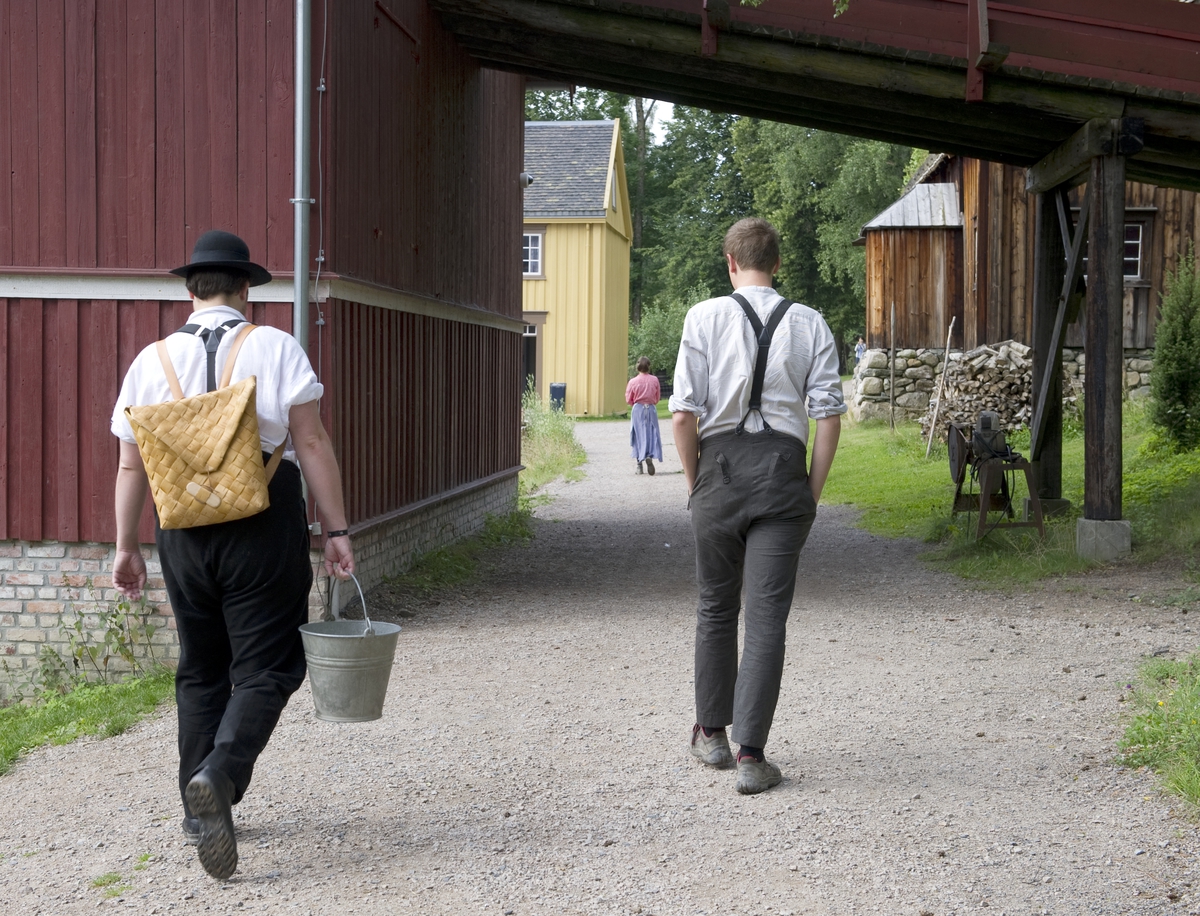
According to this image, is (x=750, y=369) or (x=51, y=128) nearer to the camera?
(x=750, y=369)

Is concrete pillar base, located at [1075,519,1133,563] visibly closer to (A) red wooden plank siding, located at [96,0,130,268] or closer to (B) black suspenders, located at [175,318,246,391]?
(A) red wooden plank siding, located at [96,0,130,268]

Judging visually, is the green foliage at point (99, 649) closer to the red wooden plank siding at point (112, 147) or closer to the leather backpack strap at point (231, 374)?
the red wooden plank siding at point (112, 147)

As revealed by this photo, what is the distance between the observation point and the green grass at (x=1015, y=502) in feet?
31.8

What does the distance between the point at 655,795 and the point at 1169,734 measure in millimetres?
2116

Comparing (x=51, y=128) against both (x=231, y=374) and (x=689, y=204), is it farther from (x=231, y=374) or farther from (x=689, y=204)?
(x=689, y=204)

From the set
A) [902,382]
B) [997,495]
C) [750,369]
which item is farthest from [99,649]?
[902,382]

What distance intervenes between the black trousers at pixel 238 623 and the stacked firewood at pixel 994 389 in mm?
17295

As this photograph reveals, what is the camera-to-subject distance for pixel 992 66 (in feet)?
29.5

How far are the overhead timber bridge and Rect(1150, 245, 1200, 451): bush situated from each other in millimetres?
4991

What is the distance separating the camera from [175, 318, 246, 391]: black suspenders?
3.87 meters

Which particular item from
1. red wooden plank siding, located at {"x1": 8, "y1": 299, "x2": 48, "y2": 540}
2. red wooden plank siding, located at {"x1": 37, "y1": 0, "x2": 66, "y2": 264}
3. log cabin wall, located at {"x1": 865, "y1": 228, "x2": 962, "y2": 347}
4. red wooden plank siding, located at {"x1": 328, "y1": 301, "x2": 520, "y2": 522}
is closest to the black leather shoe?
red wooden plank siding, located at {"x1": 328, "y1": 301, "x2": 520, "y2": 522}

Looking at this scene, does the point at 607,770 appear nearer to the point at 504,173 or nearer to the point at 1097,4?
the point at 1097,4

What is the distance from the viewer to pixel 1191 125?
9391 mm

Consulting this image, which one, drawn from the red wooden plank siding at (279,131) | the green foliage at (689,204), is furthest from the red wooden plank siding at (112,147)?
the green foliage at (689,204)
